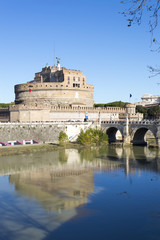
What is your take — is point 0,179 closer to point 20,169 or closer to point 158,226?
point 20,169

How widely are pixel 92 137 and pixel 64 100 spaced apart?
13699 millimetres

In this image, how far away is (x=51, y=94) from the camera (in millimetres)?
56750

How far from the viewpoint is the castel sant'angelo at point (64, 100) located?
5063 centimetres

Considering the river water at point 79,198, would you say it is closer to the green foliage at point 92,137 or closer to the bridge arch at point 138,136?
the green foliage at point 92,137

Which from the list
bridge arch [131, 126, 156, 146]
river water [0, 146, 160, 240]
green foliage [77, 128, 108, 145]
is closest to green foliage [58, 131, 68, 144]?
green foliage [77, 128, 108, 145]

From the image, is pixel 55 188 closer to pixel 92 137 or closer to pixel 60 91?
pixel 92 137

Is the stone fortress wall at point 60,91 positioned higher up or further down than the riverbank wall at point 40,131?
higher up

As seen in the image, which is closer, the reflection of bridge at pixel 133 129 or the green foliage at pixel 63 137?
the reflection of bridge at pixel 133 129

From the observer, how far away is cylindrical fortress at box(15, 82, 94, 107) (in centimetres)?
5666

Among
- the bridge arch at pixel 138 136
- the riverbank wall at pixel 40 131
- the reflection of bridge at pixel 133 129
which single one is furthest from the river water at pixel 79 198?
the bridge arch at pixel 138 136

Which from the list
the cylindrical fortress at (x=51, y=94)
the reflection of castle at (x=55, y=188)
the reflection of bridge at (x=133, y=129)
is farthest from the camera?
the cylindrical fortress at (x=51, y=94)

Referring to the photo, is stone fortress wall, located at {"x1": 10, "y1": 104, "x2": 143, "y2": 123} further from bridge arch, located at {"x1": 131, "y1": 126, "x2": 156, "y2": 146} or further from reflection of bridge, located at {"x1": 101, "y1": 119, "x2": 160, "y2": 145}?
bridge arch, located at {"x1": 131, "y1": 126, "x2": 156, "y2": 146}

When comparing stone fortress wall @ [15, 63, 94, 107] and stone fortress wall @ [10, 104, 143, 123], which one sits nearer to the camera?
stone fortress wall @ [10, 104, 143, 123]

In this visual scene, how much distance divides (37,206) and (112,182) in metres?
7.54
